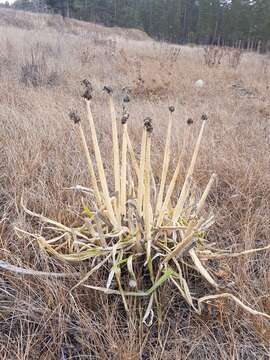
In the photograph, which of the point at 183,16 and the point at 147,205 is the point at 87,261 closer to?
the point at 147,205

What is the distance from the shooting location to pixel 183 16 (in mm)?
30234

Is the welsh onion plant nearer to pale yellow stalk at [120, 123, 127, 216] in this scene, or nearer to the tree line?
pale yellow stalk at [120, 123, 127, 216]

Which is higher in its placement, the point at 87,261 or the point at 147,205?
the point at 147,205

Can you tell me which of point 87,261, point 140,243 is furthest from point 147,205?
point 87,261

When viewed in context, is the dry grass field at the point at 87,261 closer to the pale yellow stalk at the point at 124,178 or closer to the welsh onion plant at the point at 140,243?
the welsh onion plant at the point at 140,243

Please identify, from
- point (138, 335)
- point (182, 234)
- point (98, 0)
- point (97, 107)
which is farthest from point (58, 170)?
point (98, 0)

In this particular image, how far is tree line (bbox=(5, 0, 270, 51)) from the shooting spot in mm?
24266

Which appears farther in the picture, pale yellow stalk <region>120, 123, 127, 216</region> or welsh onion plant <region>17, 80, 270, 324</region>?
pale yellow stalk <region>120, 123, 127, 216</region>

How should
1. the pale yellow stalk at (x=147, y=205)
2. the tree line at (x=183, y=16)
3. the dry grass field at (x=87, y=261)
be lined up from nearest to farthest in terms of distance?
the dry grass field at (x=87, y=261) < the pale yellow stalk at (x=147, y=205) < the tree line at (x=183, y=16)

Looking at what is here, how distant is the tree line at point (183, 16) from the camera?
24266 millimetres

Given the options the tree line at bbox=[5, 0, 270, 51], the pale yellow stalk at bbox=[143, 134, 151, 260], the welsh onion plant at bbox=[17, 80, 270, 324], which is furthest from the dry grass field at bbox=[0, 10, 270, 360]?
the tree line at bbox=[5, 0, 270, 51]

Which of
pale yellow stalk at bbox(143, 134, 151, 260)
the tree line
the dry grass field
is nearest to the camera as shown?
the dry grass field

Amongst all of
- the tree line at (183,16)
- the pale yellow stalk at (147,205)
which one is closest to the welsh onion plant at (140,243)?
the pale yellow stalk at (147,205)

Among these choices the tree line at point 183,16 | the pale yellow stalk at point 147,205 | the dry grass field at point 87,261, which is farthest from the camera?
the tree line at point 183,16
